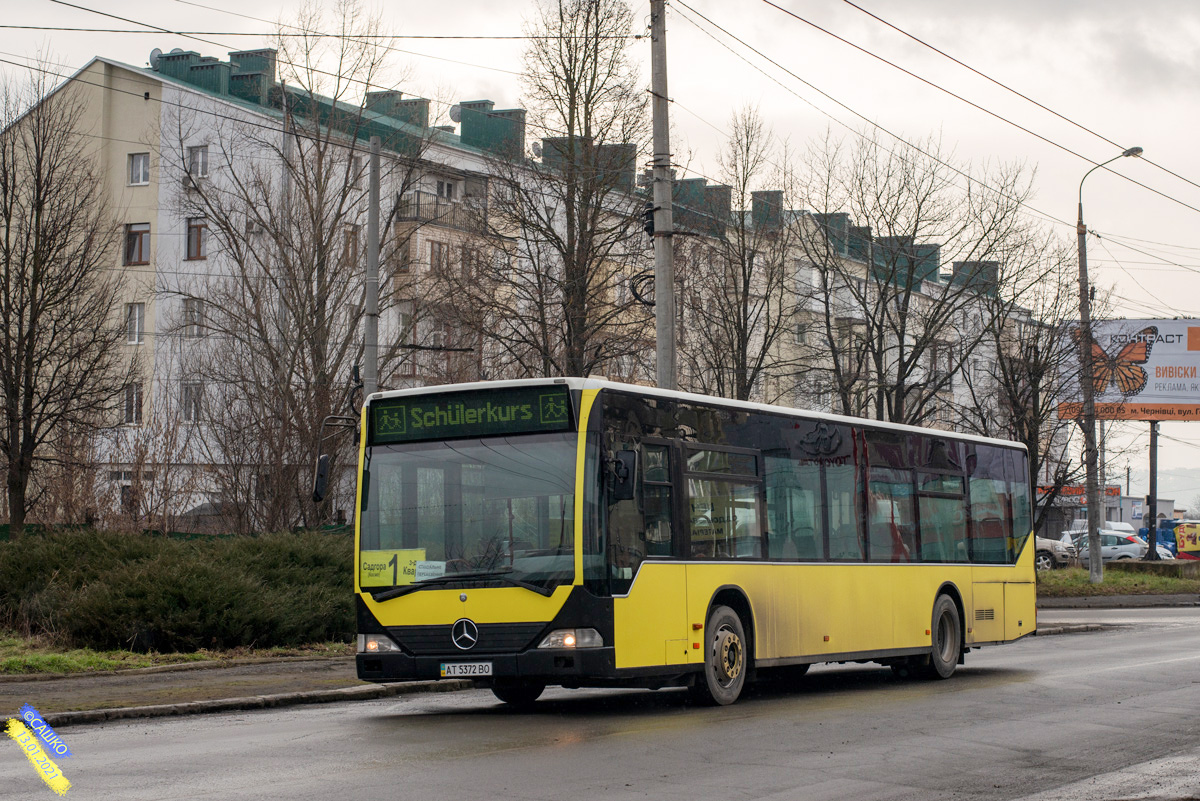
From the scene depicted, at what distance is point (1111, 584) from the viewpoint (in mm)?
41719

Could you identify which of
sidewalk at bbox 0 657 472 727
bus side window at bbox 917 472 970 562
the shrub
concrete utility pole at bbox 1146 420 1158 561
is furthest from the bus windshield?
concrete utility pole at bbox 1146 420 1158 561

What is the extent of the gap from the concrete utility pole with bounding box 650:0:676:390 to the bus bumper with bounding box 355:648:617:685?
7.43 m

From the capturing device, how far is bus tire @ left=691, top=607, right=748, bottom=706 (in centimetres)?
1332

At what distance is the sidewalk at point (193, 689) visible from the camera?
43.2ft

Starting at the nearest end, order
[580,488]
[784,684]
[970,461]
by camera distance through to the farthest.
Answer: [580,488], [784,684], [970,461]

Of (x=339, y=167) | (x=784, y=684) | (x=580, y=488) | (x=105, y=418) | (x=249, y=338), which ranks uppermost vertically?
(x=339, y=167)

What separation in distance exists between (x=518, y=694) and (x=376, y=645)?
6.43 feet

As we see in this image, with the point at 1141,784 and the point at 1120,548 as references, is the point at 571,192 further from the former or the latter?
the point at 1120,548

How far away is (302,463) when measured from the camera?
1307 inches

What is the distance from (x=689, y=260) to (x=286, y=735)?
2587 centimetres

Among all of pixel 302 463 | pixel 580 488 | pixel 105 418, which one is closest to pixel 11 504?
pixel 105 418

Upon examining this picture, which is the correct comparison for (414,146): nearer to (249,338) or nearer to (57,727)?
(249,338)

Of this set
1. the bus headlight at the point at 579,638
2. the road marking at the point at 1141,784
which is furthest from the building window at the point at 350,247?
the road marking at the point at 1141,784

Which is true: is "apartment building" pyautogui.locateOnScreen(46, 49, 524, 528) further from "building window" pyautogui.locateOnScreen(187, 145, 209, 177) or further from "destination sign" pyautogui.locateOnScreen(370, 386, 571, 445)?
"destination sign" pyautogui.locateOnScreen(370, 386, 571, 445)
